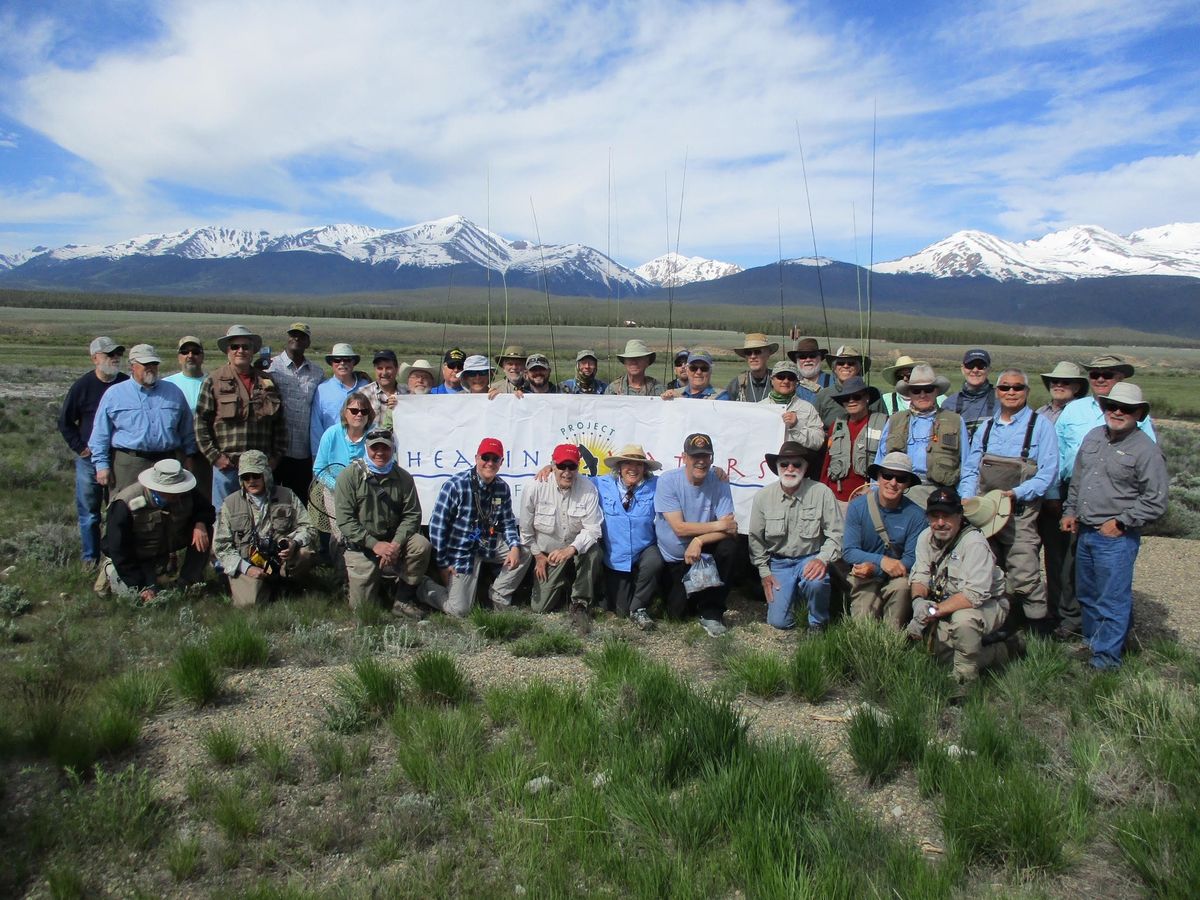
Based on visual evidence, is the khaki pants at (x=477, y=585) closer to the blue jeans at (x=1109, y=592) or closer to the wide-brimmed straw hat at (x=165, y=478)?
the wide-brimmed straw hat at (x=165, y=478)

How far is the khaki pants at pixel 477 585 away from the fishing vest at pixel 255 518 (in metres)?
1.47

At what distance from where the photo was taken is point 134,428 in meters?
7.48

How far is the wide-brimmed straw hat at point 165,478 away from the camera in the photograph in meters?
7.16

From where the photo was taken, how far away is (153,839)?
3682mm

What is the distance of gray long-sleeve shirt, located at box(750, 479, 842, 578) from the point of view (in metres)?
6.96

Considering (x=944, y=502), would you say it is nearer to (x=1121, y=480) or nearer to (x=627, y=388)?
(x=1121, y=480)

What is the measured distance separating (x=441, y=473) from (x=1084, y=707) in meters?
5.89

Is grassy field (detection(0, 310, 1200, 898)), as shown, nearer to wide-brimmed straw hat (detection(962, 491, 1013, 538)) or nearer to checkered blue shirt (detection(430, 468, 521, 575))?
wide-brimmed straw hat (detection(962, 491, 1013, 538))

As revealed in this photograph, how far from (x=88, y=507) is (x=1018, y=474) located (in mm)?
8680

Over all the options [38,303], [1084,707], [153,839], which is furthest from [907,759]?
[38,303]

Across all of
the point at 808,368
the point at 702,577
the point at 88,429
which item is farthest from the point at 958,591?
the point at 88,429

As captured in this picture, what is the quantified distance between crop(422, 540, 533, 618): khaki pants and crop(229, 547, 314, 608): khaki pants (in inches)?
46.0

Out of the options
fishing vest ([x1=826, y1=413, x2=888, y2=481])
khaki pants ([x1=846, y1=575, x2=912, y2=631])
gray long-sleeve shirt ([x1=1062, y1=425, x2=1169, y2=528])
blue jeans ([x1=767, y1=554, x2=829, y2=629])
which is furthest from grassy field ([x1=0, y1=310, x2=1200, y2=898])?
fishing vest ([x1=826, y1=413, x2=888, y2=481])

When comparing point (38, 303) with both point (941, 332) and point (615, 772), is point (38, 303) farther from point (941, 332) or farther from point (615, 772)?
point (615, 772)
